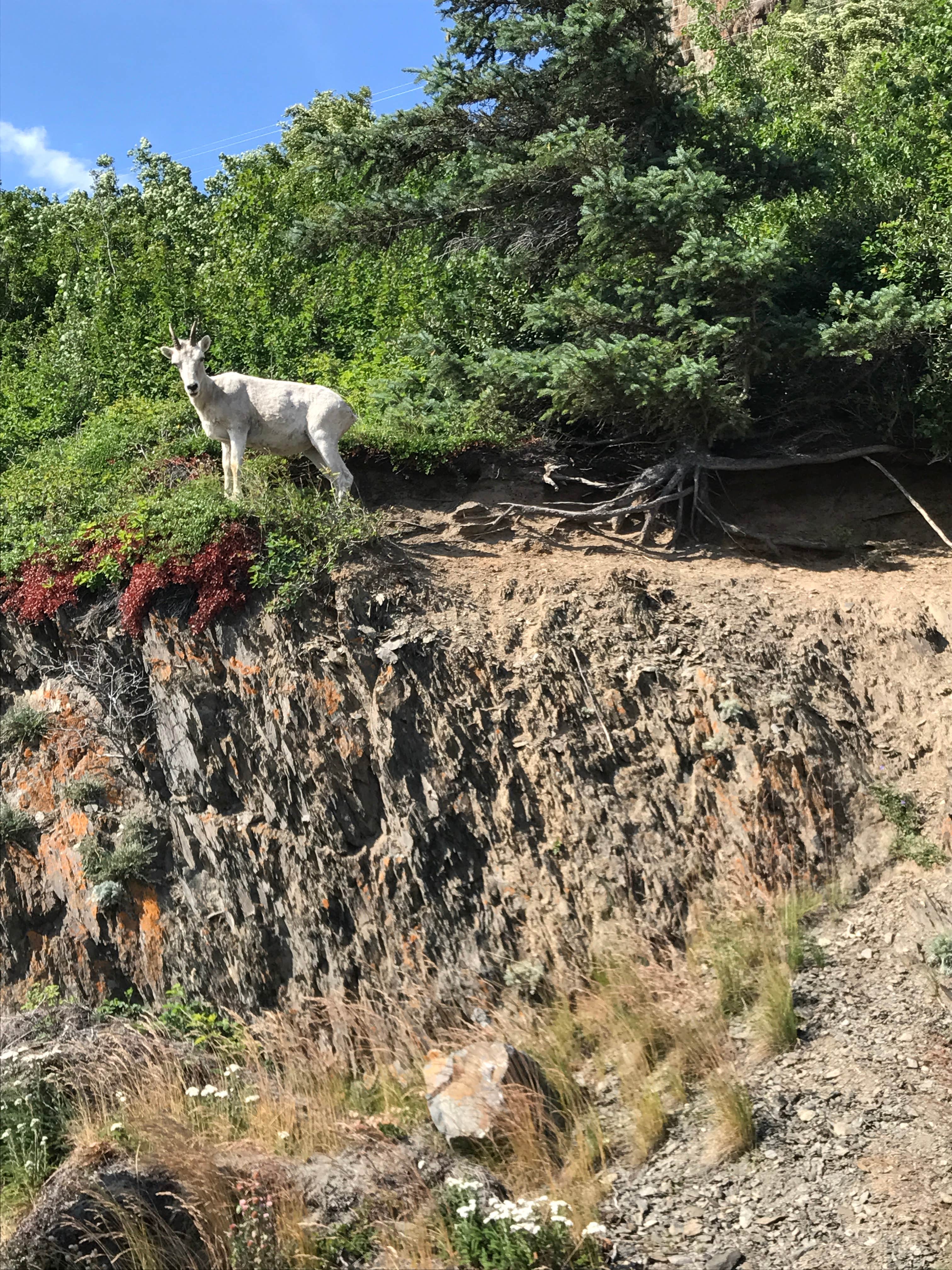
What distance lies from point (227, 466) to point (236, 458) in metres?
0.20

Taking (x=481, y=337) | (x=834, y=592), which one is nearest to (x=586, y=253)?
(x=481, y=337)

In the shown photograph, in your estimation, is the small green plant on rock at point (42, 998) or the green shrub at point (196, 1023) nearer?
the green shrub at point (196, 1023)

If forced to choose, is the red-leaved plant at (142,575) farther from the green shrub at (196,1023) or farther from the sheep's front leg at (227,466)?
the green shrub at (196,1023)

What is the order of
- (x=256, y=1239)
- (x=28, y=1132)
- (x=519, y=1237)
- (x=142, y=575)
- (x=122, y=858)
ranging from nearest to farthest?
1. (x=519, y=1237)
2. (x=256, y=1239)
3. (x=28, y=1132)
4. (x=122, y=858)
5. (x=142, y=575)

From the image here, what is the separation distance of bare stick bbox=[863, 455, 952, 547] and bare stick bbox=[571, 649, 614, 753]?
4.14m

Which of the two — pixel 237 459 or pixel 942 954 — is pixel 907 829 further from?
pixel 237 459

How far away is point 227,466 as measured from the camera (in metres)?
11.4

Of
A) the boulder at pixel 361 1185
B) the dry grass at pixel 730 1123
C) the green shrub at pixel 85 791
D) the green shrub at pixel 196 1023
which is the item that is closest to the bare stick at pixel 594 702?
the dry grass at pixel 730 1123

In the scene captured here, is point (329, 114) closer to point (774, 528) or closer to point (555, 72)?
point (555, 72)

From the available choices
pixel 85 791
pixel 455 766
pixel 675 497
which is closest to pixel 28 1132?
pixel 85 791

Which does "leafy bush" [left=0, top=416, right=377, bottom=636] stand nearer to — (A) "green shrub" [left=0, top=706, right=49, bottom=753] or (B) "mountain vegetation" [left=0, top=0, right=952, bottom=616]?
(B) "mountain vegetation" [left=0, top=0, right=952, bottom=616]

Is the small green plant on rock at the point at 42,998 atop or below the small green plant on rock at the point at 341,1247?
atop

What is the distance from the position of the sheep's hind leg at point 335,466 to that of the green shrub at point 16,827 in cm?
432

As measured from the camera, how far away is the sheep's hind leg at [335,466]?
1135 centimetres
